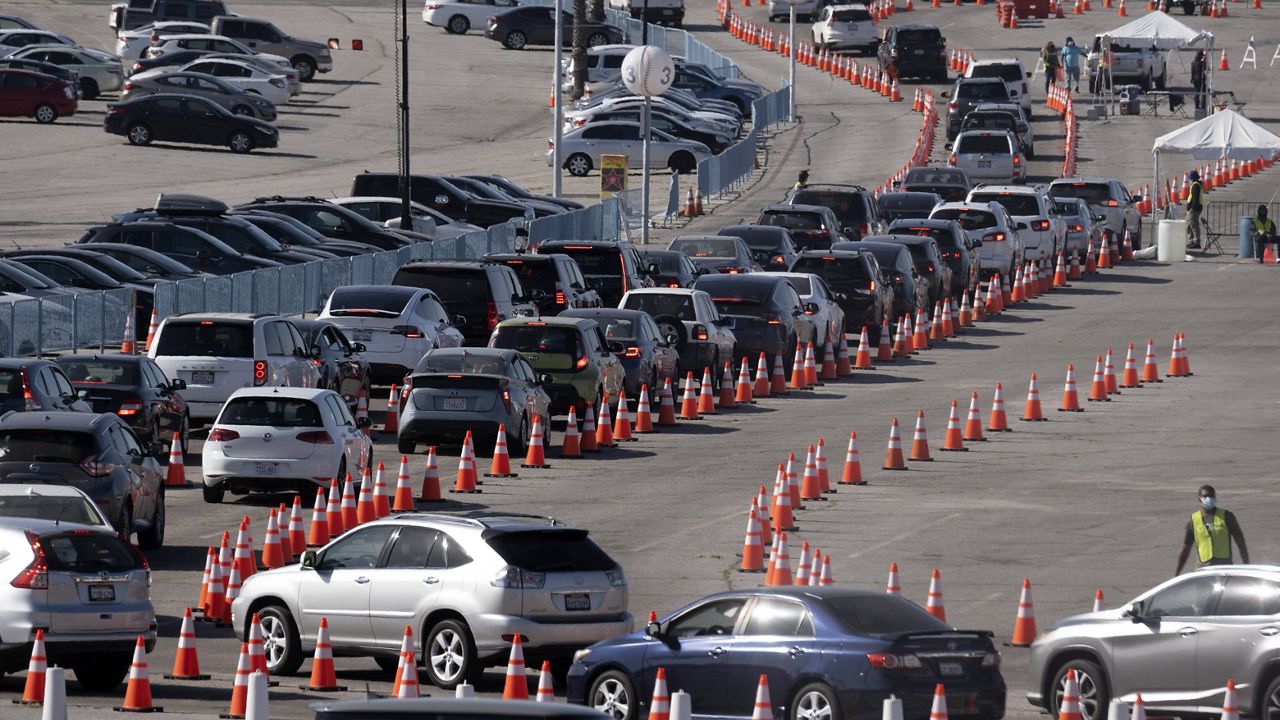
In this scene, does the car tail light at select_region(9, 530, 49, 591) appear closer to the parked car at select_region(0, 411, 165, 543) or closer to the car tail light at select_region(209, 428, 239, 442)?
the parked car at select_region(0, 411, 165, 543)

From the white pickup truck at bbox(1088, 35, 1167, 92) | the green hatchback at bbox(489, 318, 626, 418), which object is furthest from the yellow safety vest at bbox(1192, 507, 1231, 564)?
the white pickup truck at bbox(1088, 35, 1167, 92)

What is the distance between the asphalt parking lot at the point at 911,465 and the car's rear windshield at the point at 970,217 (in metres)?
1.81

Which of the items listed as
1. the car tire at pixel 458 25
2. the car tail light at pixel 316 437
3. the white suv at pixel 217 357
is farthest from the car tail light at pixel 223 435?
the car tire at pixel 458 25

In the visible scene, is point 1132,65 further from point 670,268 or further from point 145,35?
point 670,268

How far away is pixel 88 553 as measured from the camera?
55.0 ft

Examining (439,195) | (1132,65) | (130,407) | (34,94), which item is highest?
(1132,65)

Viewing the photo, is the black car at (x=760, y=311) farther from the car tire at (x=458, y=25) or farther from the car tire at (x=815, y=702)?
the car tire at (x=458, y=25)

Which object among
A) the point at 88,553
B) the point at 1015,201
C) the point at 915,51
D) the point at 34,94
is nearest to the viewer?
the point at 88,553

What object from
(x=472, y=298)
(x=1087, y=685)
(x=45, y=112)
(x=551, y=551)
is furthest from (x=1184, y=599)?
(x=45, y=112)

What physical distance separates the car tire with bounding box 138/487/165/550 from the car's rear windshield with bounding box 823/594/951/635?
8.82 meters

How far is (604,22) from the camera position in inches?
3445

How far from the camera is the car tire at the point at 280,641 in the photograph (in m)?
17.6

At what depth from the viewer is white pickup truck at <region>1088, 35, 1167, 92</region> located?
7875 centimetres

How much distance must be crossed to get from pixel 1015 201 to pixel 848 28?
125 feet
